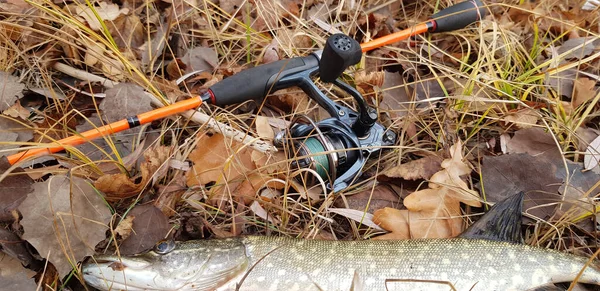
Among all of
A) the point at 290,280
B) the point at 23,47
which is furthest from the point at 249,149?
the point at 23,47

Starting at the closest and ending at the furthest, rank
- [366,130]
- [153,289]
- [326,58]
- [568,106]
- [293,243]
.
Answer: [153,289]
[293,243]
[326,58]
[366,130]
[568,106]

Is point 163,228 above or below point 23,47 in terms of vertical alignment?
below

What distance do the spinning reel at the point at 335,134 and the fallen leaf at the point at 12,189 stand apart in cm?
119

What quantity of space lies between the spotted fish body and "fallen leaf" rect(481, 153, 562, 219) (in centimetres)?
36

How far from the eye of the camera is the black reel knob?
2.36 metres

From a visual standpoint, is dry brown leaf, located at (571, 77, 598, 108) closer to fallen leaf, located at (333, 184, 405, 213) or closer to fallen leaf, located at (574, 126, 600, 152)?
fallen leaf, located at (574, 126, 600, 152)

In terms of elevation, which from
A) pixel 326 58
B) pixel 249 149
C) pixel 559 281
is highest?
pixel 326 58

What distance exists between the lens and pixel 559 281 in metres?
2.24

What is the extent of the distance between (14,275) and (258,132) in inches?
52.5

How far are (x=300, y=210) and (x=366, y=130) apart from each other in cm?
55

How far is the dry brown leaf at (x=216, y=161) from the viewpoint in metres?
2.56

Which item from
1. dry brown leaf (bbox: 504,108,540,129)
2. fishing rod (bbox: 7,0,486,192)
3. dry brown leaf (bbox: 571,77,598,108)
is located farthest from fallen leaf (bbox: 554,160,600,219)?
fishing rod (bbox: 7,0,486,192)

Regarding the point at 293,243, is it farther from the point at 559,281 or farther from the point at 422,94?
the point at 422,94

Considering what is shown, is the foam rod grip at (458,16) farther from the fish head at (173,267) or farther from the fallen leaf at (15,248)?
the fallen leaf at (15,248)
